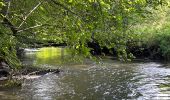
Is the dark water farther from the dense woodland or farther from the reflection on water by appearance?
the dense woodland

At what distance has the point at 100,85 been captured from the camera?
73.0ft

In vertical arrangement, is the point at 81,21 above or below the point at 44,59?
above

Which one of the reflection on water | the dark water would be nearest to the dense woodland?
the dark water

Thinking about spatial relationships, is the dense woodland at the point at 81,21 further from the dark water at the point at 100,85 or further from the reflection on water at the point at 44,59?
the reflection on water at the point at 44,59

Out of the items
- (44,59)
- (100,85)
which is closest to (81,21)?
(100,85)

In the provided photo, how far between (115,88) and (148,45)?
1756 centimetres

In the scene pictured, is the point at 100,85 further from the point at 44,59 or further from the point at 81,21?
the point at 44,59

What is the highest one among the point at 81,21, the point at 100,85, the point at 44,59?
the point at 81,21

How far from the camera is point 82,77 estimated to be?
25.4 m

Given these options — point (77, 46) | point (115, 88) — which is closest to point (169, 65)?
point (115, 88)

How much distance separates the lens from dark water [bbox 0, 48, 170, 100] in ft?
62.1

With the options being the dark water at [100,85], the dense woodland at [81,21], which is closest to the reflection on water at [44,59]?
the dark water at [100,85]

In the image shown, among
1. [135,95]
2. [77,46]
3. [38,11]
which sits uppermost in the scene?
[38,11]

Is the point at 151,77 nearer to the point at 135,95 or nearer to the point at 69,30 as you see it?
the point at 135,95
